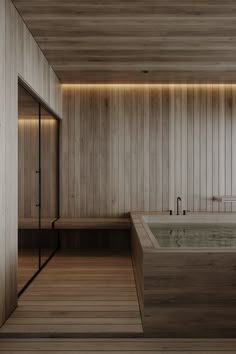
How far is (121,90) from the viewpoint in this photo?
5.46 m

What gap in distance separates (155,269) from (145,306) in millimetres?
259

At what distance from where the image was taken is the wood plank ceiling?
3.09 metres

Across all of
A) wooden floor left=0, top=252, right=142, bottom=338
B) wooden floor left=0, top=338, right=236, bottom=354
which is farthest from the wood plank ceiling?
wooden floor left=0, top=338, right=236, bottom=354

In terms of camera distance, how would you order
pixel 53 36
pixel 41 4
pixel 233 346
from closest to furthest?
pixel 233 346, pixel 41 4, pixel 53 36

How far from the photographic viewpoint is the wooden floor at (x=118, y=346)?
234 cm

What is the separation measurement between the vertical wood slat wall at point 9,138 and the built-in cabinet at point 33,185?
9.7 inches

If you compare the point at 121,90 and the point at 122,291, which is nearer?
the point at 122,291

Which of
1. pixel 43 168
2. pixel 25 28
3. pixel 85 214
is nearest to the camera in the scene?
pixel 25 28

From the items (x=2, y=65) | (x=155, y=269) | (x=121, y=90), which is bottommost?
(x=155, y=269)

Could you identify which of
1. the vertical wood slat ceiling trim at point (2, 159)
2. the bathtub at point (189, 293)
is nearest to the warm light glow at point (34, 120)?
the vertical wood slat ceiling trim at point (2, 159)

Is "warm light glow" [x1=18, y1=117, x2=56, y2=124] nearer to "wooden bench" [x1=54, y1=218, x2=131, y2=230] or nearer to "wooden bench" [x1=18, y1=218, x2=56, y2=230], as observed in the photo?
"wooden bench" [x1=18, y1=218, x2=56, y2=230]

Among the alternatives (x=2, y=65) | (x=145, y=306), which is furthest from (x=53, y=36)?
(x=145, y=306)

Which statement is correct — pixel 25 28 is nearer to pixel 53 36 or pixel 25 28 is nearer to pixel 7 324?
pixel 53 36

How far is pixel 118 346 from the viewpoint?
7.89 ft
